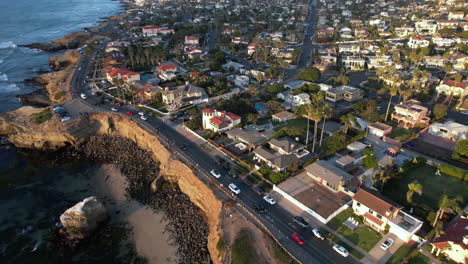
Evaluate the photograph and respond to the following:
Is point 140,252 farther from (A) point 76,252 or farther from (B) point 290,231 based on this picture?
(B) point 290,231

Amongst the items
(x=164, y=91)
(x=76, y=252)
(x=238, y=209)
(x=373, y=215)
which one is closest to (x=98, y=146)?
(x=164, y=91)

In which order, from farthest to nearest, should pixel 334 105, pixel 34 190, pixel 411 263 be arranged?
pixel 334 105 < pixel 34 190 < pixel 411 263

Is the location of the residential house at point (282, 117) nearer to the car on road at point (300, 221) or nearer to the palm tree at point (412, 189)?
A: the car on road at point (300, 221)

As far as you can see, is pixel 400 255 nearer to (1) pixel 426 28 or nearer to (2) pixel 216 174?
(2) pixel 216 174

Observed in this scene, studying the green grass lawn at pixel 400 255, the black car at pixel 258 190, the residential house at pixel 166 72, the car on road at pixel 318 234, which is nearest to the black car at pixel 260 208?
the black car at pixel 258 190

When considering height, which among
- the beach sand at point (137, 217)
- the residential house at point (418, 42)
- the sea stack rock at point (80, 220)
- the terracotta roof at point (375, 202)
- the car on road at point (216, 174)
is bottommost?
the beach sand at point (137, 217)

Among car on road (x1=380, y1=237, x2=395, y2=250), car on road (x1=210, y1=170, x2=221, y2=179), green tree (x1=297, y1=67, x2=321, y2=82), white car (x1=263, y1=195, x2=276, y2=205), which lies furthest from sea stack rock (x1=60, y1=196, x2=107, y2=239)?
green tree (x1=297, y1=67, x2=321, y2=82)

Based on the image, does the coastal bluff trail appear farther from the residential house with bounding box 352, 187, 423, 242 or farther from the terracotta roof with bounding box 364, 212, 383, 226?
the terracotta roof with bounding box 364, 212, 383, 226
